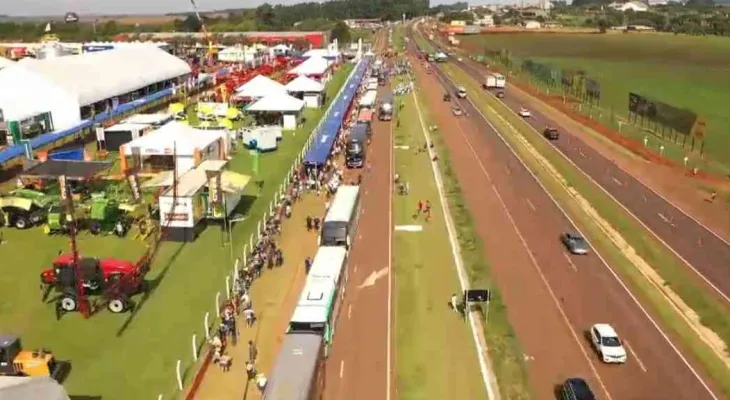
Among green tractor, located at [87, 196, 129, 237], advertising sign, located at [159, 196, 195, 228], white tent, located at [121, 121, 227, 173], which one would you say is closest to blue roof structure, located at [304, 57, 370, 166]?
white tent, located at [121, 121, 227, 173]

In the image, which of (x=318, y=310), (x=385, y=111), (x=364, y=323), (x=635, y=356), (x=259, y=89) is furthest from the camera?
(x=259, y=89)

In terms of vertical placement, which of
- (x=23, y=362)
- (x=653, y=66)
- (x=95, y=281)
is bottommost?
(x=23, y=362)

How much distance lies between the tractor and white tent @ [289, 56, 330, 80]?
242ft

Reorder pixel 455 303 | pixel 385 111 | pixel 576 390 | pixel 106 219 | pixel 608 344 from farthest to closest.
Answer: pixel 385 111 → pixel 106 219 → pixel 455 303 → pixel 608 344 → pixel 576 390

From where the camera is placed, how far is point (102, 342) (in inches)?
972

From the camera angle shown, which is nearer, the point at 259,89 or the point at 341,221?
the point at 341,221

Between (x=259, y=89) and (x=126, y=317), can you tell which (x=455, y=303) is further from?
(x=259, y=89)

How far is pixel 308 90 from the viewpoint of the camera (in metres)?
77.2

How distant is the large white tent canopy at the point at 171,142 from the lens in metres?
45.3

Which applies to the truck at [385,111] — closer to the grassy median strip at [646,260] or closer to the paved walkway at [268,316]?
the grassy median strip at [646,260]

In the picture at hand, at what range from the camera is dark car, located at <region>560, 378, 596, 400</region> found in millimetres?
20625

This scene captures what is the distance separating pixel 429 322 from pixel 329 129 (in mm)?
33079

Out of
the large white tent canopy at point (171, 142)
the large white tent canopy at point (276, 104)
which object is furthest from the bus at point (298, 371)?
the large white tent canopy at point (276, 104)

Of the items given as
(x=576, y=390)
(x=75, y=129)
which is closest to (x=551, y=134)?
(x=75, y=129)
